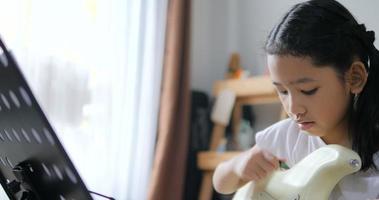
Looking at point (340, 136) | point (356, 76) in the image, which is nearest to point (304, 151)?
point (340, 136)

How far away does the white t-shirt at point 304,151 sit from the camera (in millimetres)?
744

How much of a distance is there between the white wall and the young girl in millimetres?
1253

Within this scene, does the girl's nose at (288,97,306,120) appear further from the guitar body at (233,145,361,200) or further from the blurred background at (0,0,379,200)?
the blurred background at (0,0,379,200)

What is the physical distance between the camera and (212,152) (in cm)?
193

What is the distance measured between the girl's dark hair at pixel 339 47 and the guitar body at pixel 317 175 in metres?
0.06

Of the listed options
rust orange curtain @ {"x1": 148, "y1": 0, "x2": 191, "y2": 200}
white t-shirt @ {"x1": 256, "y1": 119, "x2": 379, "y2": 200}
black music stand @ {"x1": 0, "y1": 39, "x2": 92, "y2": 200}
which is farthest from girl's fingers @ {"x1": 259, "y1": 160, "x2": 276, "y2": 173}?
rust orange curtain @ {"x1": 148, "y1": 0, "x2": 191, "y2": 200}

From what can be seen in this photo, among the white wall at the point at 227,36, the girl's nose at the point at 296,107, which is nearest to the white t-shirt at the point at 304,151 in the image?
the girl's nose at the point at 296,107

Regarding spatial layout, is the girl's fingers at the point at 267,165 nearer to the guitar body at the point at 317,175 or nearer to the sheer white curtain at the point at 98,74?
the guitar body at the point at 317,175

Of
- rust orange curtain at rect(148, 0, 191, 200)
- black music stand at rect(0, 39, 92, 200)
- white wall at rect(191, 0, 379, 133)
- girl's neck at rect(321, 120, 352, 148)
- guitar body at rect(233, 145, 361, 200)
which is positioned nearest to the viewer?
black music stand at rect(0, 39, 92, 200)

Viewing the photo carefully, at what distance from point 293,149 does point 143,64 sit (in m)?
1.03

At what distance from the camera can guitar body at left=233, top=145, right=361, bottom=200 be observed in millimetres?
711

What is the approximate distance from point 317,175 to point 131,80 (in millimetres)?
1149

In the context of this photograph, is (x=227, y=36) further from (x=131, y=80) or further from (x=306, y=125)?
(x=306, y=125)

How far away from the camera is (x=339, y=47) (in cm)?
75
